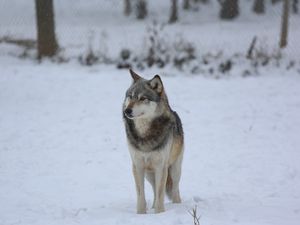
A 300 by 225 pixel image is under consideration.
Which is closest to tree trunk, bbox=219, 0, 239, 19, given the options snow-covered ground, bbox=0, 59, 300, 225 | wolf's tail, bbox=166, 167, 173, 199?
snow-covered ground, bbox=0, 59, 300, 225

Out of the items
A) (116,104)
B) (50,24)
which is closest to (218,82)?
(116,104)

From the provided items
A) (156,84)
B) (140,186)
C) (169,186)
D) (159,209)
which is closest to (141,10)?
(169,186)

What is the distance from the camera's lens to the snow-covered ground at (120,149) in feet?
18.7

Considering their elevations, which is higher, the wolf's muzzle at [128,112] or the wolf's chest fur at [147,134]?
the wolf's muzzle at [128,112]

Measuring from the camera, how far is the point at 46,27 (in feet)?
47.6

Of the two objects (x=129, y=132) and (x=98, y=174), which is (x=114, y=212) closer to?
(x=129, y=132)

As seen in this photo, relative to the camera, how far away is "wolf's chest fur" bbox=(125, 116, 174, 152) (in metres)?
5.37

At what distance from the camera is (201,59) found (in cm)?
1373

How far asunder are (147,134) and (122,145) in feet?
11.7

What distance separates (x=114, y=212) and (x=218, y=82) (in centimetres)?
723

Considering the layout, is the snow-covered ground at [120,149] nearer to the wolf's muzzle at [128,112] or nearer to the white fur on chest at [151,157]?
the white fur on chest at [151,157]

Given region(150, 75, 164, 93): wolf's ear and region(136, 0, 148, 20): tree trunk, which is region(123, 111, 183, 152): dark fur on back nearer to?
region(150, 75, 164, 93): wolf's ear

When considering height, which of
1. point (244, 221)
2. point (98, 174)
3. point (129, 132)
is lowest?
point (98, 174)

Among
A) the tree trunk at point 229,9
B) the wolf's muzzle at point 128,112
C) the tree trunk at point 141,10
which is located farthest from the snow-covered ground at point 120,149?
the tree trunk at point 229,9
